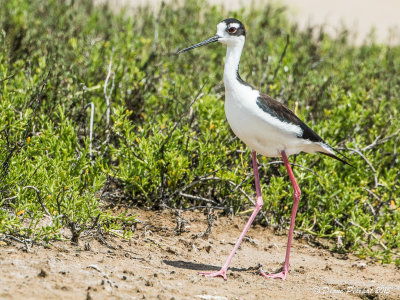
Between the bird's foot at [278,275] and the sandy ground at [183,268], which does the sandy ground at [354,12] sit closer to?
the sandy ground at [183,268]

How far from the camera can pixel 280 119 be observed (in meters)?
3.69

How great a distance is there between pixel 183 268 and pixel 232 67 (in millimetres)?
1155

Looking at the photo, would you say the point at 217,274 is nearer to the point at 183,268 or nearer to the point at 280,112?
the point at 183,268

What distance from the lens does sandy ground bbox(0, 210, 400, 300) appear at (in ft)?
9.48

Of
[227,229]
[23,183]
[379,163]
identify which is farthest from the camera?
[379,163]

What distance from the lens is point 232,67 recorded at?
12.4 ft

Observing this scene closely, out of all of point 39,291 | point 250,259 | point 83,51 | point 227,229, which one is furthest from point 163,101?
point 39,291

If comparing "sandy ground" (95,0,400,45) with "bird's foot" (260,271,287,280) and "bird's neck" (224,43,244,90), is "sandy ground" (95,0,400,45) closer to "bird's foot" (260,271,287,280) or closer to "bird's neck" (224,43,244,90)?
"bird's neck" (224,43,244,90)

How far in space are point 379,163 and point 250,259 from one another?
1.49 metres

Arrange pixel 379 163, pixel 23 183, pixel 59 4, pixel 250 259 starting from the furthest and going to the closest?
pixel 59 4, pixel 379 163, pixel 250 259, pixel 23 183

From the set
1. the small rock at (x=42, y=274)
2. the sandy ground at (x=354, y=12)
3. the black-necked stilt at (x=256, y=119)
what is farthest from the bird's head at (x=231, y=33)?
the sandy ground at (x=354, y=12)

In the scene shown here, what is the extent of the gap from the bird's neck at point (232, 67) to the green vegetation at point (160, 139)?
52 cm

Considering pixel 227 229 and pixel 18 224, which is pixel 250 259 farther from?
pixel 18 224

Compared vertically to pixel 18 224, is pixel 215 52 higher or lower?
higher
